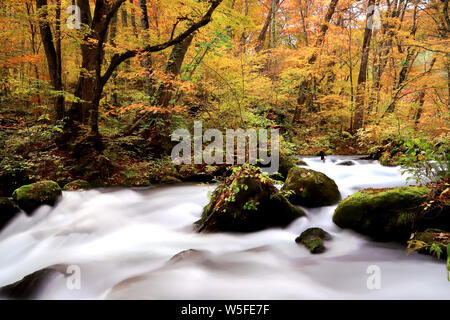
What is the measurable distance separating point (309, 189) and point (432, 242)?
2.45m

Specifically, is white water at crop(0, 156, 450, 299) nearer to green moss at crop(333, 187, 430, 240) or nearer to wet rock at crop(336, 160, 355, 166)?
green moss at crop(333, 187, 430, 240)

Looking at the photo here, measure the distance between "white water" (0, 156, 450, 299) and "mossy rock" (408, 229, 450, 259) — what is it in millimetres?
144

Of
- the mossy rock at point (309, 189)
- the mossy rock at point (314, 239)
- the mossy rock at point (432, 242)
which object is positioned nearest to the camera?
the mossy rock at point (432, 242)

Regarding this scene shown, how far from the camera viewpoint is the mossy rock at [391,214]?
3.59 metres

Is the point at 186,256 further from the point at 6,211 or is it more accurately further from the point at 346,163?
the point at 346,163

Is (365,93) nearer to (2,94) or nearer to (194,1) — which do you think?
(194,1)

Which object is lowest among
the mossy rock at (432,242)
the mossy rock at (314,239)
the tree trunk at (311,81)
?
the mossy rock at (314,239)

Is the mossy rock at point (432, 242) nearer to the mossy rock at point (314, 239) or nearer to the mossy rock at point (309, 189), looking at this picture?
the mossy rock at point (314, 239)

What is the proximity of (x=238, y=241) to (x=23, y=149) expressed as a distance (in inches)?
284

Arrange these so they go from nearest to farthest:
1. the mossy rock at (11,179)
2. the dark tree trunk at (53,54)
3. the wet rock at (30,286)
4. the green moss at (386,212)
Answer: the wet rock at (30,286), the green moss at (386,212), the mossy rock at (11,179), the dark tree trunk at (53,54)

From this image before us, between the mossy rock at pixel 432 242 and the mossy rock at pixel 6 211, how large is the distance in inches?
277

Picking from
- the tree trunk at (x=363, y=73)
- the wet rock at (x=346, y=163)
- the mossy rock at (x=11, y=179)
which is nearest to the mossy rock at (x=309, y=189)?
the wet rock at (x=346, y=163)

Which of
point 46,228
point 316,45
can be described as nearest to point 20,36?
point 46,228

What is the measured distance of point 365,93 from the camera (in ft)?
40.7
